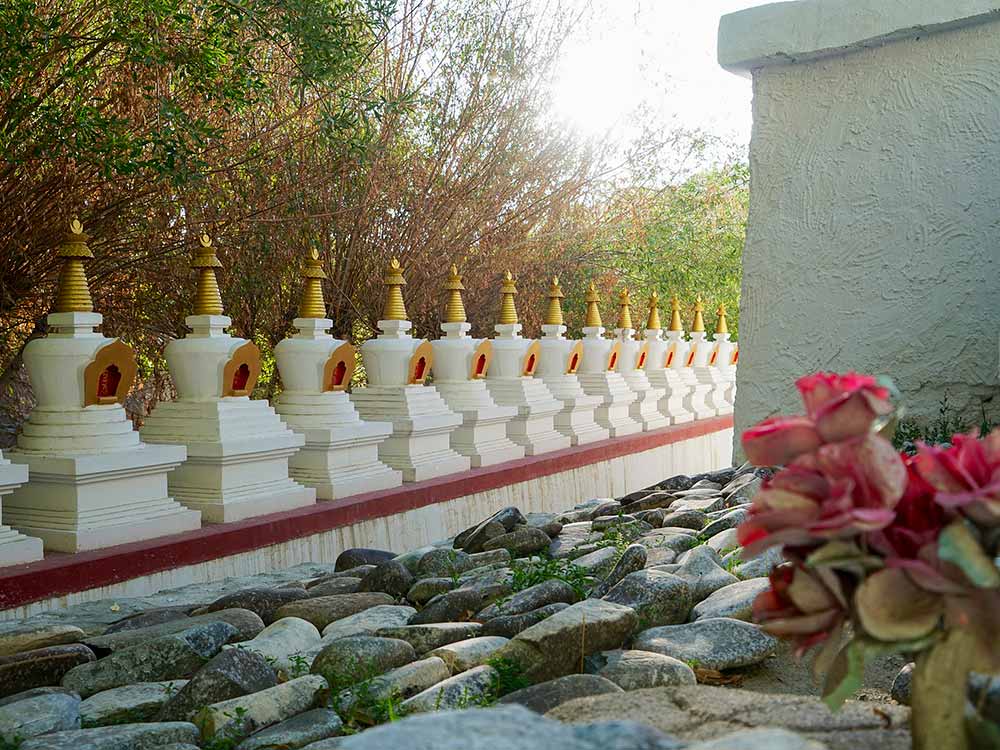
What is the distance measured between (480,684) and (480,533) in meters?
2.52

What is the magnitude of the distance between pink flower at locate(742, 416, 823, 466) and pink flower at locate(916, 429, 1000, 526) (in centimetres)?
14

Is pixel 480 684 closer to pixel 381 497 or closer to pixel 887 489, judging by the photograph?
pixel 887 489

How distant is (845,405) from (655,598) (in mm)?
1904

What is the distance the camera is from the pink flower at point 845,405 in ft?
4.24

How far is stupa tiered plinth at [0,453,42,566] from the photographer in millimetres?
4262

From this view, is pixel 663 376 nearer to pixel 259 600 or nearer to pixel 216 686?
pixel 259 600

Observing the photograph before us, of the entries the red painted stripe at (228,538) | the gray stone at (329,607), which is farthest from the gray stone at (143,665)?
the red painted stripe at (228,538)

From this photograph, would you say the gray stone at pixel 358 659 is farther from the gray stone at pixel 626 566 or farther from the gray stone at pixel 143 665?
the gray stone at pixel 626 566

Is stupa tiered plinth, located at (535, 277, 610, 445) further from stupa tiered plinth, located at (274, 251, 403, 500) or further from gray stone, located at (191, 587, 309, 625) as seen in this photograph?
gray stone, located at (191, 587, 309, 625)

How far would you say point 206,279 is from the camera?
5.51m

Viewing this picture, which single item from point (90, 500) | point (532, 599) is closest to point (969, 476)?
point (532, 599)

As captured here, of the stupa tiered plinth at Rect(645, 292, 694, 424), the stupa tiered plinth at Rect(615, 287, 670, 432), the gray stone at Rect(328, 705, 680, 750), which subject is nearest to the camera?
the gray stone at Rect(328, 705, 680, 750)

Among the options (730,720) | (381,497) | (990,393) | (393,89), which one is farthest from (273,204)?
(730,720)

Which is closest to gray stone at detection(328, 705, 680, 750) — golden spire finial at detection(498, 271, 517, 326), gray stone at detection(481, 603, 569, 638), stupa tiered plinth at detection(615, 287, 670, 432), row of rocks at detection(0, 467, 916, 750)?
row of rocks at detection(0, 467, 916, 750)
